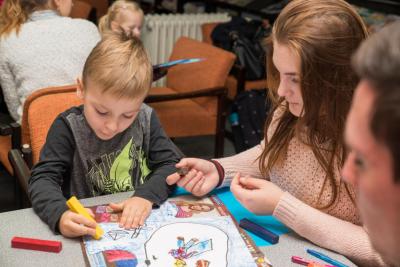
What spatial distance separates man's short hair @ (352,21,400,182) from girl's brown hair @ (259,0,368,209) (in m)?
0.54

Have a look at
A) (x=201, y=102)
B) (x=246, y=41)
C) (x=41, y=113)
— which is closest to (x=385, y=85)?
(x=41, y=113)

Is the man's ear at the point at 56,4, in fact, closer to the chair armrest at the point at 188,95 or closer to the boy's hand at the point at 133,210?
the chair armrest at the point at 188,95

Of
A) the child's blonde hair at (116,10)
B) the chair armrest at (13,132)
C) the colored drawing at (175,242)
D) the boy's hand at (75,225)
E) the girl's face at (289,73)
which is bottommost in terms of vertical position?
the chair armrest at (13,132)

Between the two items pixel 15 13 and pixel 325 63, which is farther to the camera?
pixel 15 13

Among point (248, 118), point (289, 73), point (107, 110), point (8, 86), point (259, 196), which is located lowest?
point (248, 118)

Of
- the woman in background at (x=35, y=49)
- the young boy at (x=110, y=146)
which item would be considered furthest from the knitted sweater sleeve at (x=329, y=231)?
the woman in background at (x=35, y=49)

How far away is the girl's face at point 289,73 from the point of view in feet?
3.76

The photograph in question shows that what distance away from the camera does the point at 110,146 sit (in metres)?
1.45

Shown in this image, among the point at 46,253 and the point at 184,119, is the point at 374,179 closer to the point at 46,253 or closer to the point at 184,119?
the point at 46,253

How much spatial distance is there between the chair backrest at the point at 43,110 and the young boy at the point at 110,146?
0.97 feet

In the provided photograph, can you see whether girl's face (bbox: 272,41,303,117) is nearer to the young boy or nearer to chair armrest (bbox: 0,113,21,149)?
the young boy

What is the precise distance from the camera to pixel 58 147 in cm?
137

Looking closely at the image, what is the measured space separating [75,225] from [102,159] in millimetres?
402

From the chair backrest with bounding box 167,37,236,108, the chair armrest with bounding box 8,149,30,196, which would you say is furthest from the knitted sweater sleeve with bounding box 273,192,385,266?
the chair backrest with bounding box 167,37,236,108
